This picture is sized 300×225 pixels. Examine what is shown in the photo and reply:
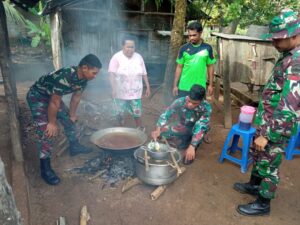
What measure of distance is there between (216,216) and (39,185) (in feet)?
8.26

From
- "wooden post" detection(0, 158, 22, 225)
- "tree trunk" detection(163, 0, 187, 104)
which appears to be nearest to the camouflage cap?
"wooden post" detection(0, 158, 22, 225)

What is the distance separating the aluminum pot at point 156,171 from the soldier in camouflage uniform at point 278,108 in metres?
1.03

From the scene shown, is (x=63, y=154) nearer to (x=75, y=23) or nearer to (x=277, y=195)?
(x=277, y=195)

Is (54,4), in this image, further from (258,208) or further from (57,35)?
(258,208)

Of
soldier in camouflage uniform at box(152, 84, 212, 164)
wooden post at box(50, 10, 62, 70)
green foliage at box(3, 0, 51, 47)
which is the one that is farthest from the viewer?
green foliage at box(3, 0, 51, 47)

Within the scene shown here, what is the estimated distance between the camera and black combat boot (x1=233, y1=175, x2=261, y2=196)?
3830 millimetres

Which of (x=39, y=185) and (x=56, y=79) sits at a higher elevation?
(x=56, y=79)

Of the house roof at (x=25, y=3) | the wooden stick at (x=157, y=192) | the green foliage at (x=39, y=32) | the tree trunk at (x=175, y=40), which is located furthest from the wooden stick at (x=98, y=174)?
the green foliage at (x=39, y=32)

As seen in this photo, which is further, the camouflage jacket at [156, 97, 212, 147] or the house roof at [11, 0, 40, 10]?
the house roof at [11, 0, 40, 10]

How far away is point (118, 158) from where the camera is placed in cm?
448

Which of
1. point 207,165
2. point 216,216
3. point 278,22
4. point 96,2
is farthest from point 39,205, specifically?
point 96,2

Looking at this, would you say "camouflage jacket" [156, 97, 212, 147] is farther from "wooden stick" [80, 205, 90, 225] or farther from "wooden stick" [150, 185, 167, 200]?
"wooden stick" [80, 205, 90, 225]

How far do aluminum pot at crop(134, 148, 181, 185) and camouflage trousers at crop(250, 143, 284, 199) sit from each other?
3.62 ft

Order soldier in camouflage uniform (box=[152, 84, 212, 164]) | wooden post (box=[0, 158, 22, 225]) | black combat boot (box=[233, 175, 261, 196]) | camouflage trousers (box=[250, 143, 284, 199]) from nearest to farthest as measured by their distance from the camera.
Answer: wooden post (box=[0, 158, 22, 225])
camouflage trousers (box=[250, 143, 284, 199])
black combat boot (box=[233, 175, 261, 196])
soldier in camouflage uniform (box=[152, 84, 212, 164])
